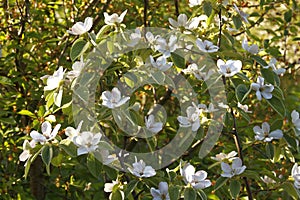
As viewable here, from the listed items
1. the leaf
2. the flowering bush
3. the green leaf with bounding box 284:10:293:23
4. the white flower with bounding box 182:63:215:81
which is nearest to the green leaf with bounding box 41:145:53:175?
the flowering bush

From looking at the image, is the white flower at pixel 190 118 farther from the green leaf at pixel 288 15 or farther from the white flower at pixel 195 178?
the green leaf at pixel 288 15

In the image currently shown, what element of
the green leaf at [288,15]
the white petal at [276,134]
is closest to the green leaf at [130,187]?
the white petal at [276,134]

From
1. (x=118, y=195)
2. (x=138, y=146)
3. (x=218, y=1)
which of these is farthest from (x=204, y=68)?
(x=138, y=146)

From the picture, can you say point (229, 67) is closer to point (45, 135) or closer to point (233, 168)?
point (233, 168)

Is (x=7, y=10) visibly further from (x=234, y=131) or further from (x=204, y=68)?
(x=234, y=131)

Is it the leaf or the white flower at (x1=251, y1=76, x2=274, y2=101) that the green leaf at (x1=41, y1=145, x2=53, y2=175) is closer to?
the leaf

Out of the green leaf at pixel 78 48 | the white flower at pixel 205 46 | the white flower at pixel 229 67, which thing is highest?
the green leaf at pixel 78 48

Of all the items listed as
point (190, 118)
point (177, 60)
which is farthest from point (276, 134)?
point (177, 60)
